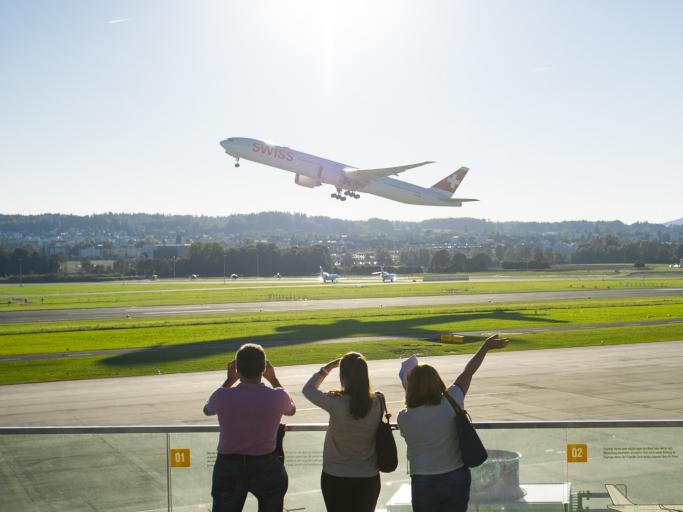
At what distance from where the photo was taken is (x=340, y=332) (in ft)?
196

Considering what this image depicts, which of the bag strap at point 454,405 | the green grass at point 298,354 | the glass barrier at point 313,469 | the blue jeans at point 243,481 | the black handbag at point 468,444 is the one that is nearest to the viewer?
the black handbag at point 468,444

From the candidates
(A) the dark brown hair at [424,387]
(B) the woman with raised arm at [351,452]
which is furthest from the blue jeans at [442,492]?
(A) the dark brown hair at [424,387]

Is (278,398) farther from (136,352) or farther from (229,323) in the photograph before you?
(229,323)

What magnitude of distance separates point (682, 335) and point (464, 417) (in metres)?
49.8

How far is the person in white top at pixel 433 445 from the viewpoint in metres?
8.75

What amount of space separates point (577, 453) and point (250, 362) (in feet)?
13.5

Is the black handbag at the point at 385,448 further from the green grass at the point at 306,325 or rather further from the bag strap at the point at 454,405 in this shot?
the green grass at the point at 306,325

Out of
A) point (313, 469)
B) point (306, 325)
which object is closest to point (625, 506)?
point (313, 469)

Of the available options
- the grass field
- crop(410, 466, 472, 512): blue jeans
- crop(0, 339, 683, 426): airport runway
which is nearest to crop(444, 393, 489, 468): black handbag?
crop(410, 466, 472, 512): blue jeans

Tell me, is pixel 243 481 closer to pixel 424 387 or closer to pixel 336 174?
pixel 424 387

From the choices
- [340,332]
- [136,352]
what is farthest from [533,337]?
[136,352]

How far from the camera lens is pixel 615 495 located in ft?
33.0

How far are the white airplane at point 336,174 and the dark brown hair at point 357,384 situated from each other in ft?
279

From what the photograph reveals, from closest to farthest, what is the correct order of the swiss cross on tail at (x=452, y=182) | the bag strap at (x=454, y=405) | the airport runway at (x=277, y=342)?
the bag strap at (x=454, y=405) < the airport runway at (x=277, y=342) < the swiss cross on tail at (x=452, y=182)
